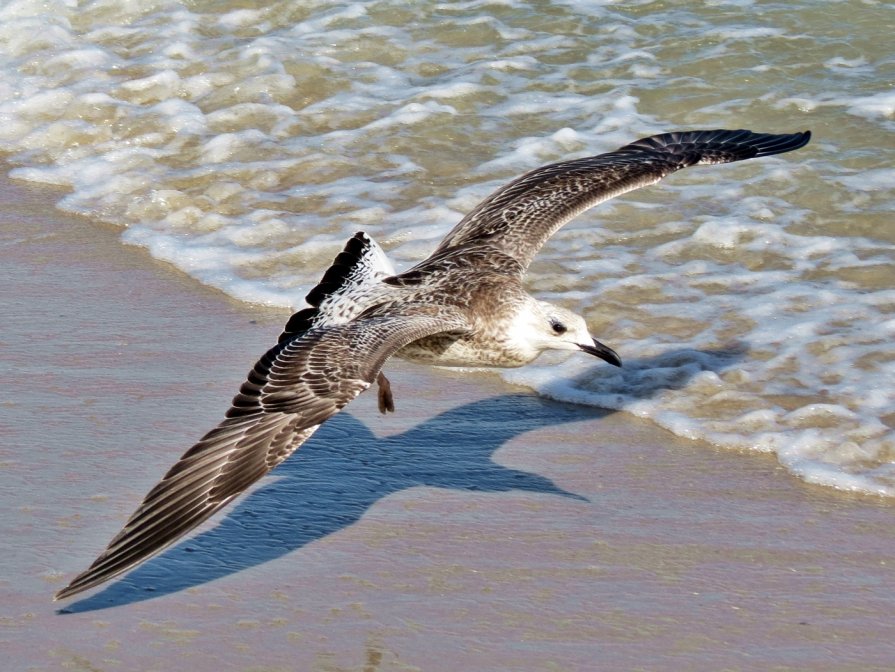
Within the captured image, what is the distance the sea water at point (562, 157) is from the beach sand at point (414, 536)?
17.0 inches

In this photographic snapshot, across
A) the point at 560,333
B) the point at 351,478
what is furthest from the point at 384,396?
the point at 560,333

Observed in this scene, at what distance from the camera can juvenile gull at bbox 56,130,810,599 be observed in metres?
4.29

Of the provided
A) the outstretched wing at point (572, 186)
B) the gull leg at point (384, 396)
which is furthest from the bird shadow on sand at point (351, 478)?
the outstretched wing at point (572, 186)

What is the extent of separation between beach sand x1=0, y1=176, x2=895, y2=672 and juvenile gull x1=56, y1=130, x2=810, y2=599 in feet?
0.91

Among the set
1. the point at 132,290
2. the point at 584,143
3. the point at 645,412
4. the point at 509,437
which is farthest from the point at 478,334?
the point at 584,143

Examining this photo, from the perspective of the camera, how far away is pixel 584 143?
846 centimetres

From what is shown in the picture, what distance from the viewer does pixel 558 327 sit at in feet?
17.9

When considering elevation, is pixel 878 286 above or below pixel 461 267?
below

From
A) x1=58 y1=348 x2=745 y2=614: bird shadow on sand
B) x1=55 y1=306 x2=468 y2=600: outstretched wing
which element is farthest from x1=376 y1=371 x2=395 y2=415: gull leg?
x1=55 y1=306 x2=468 y2=600: outstretched wing

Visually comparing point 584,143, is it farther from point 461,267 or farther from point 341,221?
point 461,267

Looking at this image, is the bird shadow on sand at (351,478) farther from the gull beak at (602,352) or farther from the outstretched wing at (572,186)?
the outstretched wing at (572,186)

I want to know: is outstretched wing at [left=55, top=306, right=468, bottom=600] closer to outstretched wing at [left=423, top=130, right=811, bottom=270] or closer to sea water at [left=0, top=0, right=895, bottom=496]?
outstretched wing at [left=423, top=130, right=811, bottom=270]

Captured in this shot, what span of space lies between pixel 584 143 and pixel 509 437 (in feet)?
10.8

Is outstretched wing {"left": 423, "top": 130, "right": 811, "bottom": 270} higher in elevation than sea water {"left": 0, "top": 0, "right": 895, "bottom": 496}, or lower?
higher
